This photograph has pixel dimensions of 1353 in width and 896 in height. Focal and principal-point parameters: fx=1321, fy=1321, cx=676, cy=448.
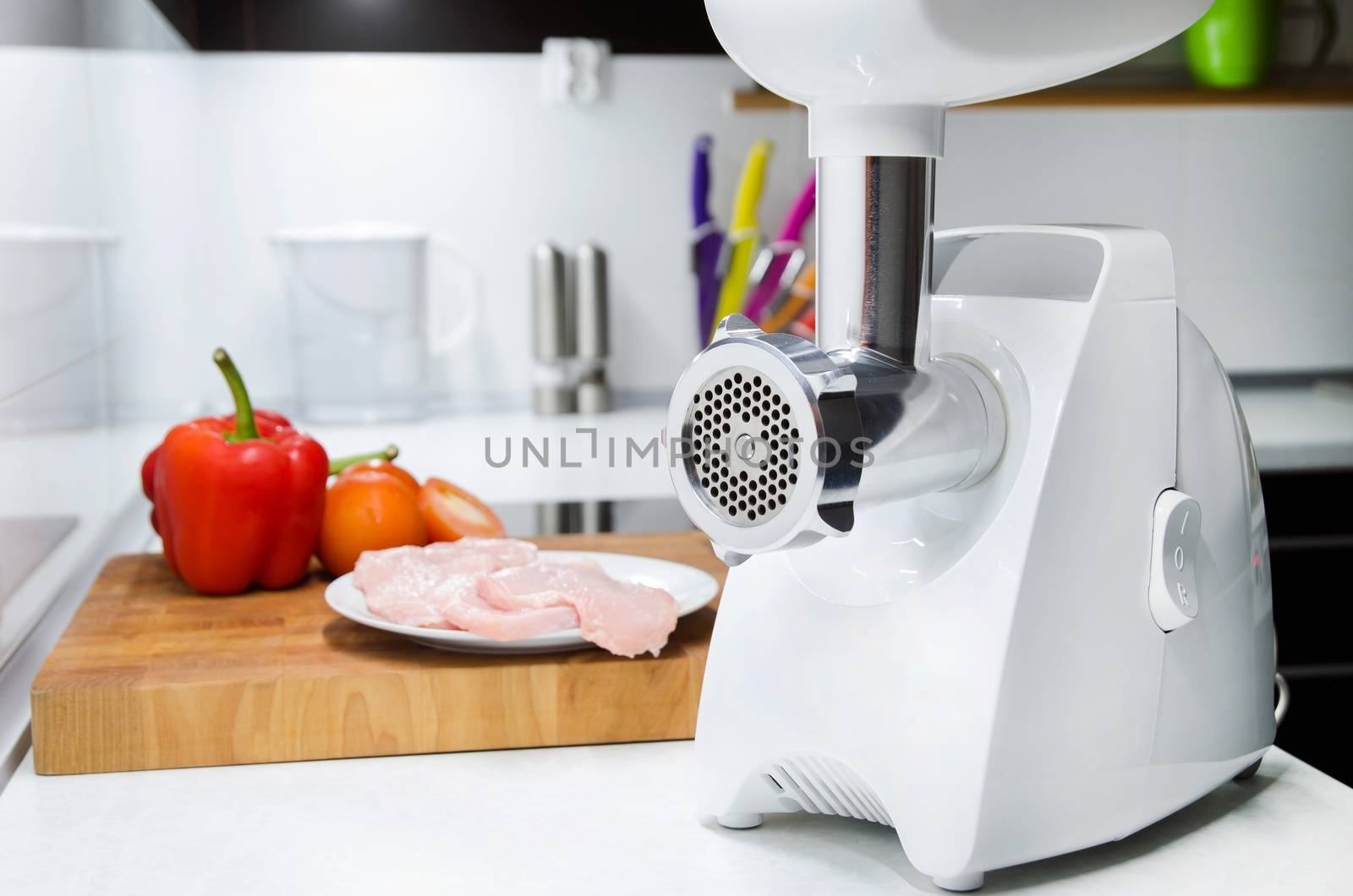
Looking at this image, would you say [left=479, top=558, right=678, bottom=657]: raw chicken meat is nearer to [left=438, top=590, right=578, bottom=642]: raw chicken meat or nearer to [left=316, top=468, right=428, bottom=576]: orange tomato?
[left=438, top=590, right=578, bottom=642]: raw chicken meat

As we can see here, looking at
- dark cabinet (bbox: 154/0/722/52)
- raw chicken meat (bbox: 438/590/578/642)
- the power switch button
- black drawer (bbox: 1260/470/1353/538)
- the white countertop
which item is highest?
dark cabinet (bbox: 154/0/722/52)

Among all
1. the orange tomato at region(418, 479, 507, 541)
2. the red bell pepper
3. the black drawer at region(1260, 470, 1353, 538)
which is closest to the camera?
the red bell pepper

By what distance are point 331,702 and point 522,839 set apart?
0.58 ft

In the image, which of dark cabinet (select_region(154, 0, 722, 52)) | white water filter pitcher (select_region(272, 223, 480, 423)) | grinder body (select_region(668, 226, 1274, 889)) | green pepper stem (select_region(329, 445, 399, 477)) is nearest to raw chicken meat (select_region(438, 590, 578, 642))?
grinder body (select_region(668, 226, 1274, 889))

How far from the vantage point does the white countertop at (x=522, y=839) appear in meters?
0.56

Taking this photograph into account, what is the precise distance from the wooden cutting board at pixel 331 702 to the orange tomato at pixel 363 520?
0.79ft

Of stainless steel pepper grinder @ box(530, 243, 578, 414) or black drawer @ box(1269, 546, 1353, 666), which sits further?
stainless steel pepper grinder @ box(530, 243, 578, 414)

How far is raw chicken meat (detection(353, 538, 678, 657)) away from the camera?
0.75 metres

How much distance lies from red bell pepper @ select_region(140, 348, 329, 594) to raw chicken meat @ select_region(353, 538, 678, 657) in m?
0.16

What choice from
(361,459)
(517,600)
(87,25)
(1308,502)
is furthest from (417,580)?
(1308,502)

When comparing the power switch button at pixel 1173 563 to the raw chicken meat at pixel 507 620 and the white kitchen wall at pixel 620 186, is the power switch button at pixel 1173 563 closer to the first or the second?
the raw chicken meat at pixel 507 620

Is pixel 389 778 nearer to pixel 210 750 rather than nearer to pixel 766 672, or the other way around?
pixel 210 750

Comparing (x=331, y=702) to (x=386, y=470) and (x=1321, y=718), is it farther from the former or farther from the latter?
(x=1321, y=718)

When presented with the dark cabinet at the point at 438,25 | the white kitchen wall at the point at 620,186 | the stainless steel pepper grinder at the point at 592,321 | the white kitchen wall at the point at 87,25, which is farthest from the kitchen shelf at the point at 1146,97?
the white kitchen wall at the point at 87,25
